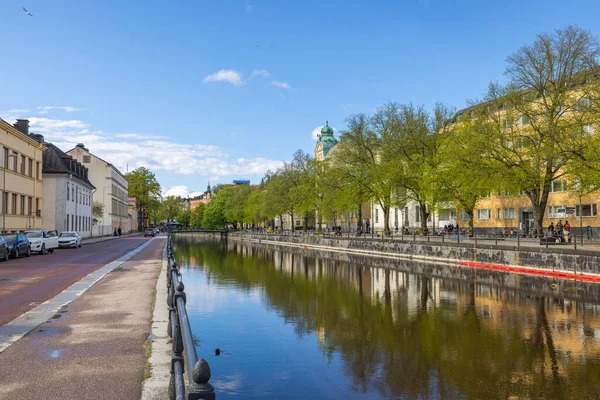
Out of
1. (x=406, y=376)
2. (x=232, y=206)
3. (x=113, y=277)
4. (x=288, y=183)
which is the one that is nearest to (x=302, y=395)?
(x=406, y=376)

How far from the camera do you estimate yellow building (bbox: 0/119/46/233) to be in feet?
154

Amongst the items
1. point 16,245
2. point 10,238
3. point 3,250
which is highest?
point 10,238

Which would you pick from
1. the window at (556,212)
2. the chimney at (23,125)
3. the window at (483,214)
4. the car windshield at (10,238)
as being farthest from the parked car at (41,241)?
the window at (483,214)

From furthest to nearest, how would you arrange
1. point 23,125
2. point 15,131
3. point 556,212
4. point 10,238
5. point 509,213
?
point 509,213 < point 23,125 < point 556,212 < point 15,131 < point 10,238

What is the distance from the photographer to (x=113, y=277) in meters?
19.8

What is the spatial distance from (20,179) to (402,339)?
4807cm

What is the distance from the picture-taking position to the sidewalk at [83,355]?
249 inches

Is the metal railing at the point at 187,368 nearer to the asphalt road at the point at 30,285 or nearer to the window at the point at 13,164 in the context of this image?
the asphalt road at the point at 30,285

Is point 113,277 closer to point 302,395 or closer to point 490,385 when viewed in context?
point 302,395

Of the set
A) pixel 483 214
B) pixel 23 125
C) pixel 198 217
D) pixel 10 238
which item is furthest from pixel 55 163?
pixel 198 217

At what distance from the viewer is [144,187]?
131 meters

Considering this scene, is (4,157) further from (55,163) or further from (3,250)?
(3,250)

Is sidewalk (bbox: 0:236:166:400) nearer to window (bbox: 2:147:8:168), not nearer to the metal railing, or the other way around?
the metal railing

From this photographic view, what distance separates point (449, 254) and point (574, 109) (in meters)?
12.3
